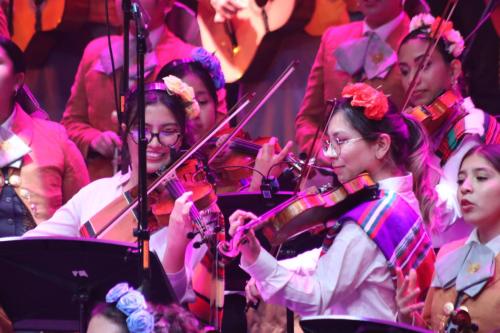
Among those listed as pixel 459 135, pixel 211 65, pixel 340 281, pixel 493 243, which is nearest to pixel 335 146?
pixel 340 281

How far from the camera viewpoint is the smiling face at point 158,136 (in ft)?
12.4

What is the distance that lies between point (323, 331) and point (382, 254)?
65cm

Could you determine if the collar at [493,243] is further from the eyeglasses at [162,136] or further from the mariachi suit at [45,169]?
the mariachi suit at [45,169]

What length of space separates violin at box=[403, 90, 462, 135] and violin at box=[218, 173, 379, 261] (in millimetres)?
873

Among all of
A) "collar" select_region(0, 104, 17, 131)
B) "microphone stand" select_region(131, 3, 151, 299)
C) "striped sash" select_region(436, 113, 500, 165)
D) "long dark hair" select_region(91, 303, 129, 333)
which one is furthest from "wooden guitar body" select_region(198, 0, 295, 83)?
"long dark hair" select_region(91, 303, 129, 333)

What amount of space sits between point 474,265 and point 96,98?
241 centimetres

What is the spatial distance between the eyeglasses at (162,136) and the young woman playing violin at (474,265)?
3.24ft

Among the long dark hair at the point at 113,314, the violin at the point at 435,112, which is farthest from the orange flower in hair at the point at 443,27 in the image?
the long dark hair at the point at 113,314

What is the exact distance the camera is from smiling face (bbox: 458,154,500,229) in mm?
3336

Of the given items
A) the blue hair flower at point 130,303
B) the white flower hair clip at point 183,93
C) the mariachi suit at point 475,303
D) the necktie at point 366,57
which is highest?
the necktie at point 366,57

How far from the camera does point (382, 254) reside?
11.0 ft

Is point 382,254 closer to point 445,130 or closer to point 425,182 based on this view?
point 425,182

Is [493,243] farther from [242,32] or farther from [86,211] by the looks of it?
[242,32]

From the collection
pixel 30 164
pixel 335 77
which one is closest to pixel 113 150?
pixel 30 164
